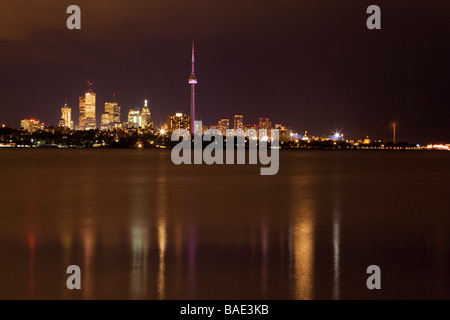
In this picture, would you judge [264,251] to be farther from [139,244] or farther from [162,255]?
[139,244]

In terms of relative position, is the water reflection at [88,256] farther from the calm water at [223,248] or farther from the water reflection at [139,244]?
the water reflection at [139,244]

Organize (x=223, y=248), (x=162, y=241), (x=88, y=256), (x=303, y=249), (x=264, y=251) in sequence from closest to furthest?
1. (x=88, y=256)
2. (x=264, y=251)
3. (x=303, y=249)
4. (x=223, y=248)
5. (x=162, y=241)

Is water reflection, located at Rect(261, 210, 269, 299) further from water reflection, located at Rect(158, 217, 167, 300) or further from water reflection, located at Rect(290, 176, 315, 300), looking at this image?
water reflection, located at Rect(158, 217, 167, 300)

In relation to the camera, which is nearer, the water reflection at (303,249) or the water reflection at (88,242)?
the water reflection at (303,249)

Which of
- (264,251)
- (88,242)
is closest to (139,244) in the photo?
(88,242)

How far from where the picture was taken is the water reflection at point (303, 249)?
6.88m

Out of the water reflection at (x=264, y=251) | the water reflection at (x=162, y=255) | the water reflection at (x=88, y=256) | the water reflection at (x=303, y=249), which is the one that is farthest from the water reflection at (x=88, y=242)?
the water reflection at (x=303, y=249)

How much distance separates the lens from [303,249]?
9430 mm

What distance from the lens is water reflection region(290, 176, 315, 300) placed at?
6879 millimetres

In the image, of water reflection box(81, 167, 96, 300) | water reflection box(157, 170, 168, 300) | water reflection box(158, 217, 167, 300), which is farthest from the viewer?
water reflection box(81, 167, 96, 300)

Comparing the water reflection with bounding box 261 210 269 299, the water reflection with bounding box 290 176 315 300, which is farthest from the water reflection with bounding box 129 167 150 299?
the water reflection with bounding box 290 176 315 300

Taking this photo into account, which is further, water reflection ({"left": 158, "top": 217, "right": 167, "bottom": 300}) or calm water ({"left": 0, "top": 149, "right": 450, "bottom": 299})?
calm water ({"left": 0, "top": 149, "right": 450, "bottom": 299})
